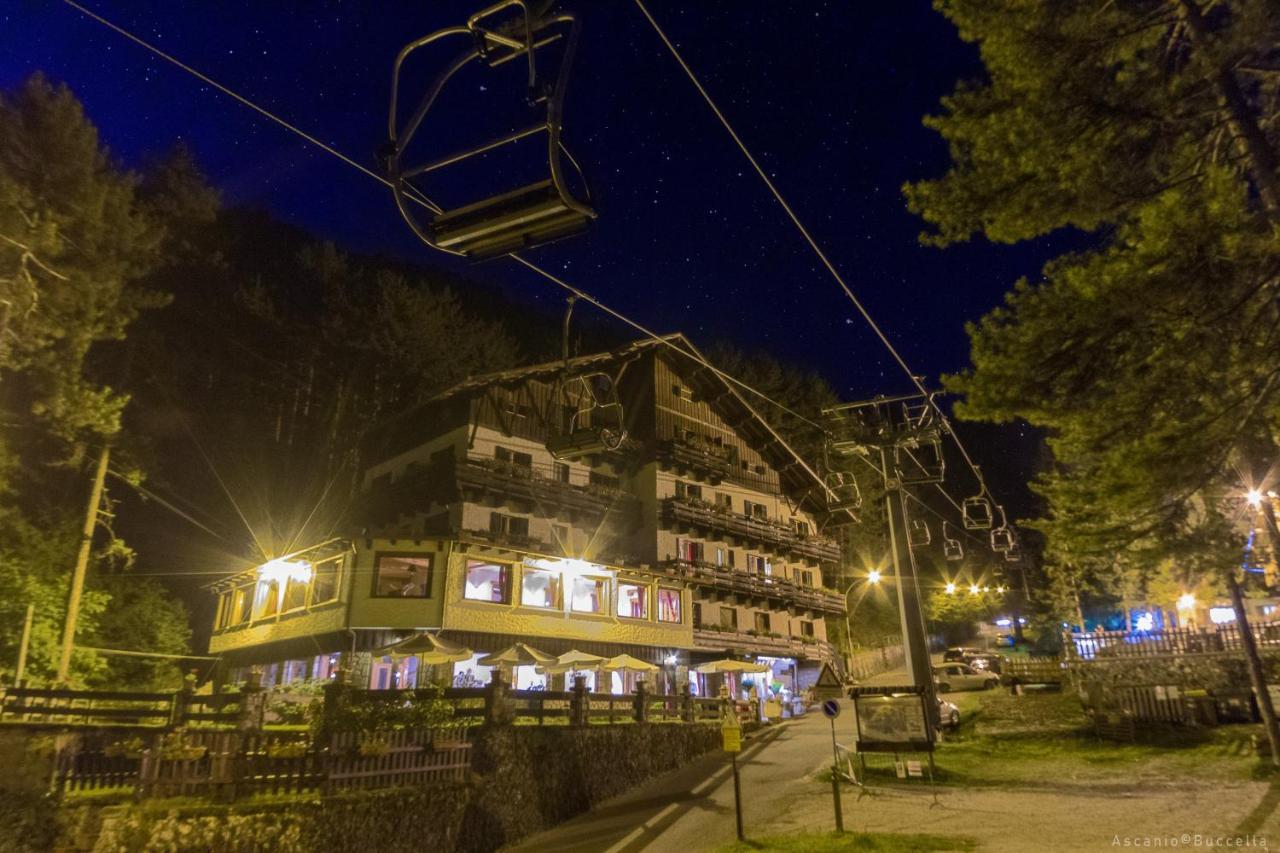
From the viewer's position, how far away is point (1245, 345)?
32.3 ft

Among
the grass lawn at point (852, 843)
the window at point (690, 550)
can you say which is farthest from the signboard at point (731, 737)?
the window at point (690, 550)

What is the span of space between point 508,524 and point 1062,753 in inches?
867

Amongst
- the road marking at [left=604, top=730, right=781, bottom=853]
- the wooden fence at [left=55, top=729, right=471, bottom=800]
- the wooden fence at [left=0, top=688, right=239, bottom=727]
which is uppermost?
the wooden fence at [left=0, top=688, right=239, bottom=727]

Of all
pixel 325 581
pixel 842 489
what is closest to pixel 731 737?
pixel 842 489

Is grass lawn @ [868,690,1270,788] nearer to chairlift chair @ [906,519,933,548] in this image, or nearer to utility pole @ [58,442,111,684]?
chairlift chair @ [906,519,933,548]

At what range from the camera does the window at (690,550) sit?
Result: 125 ft

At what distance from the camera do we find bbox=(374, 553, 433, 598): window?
1096 inches

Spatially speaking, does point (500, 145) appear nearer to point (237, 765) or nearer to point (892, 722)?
point (237, 765)

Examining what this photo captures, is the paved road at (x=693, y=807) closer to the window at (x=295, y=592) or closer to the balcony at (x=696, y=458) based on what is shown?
the balcony at (x=696, y=458)

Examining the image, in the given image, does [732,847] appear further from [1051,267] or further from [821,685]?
[1051,267]

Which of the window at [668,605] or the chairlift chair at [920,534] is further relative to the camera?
the window at [668,605]

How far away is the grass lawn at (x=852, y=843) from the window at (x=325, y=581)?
2138 cm

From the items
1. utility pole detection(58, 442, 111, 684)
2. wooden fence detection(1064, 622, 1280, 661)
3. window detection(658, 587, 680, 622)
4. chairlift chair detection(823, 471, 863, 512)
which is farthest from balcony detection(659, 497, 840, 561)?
utility pole detection(58, 442, 111, 684)

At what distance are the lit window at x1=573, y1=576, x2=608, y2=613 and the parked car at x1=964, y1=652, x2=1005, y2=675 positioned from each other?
20594 mm
